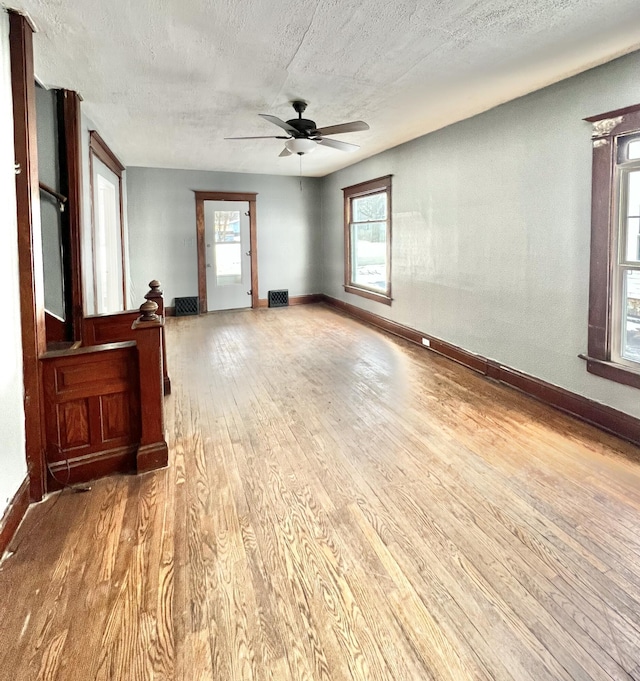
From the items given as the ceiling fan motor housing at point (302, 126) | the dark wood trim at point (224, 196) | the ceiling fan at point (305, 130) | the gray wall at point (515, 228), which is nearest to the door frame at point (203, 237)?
the dark wood trim at point (224, 196)

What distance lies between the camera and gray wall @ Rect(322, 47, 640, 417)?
10.8 ft

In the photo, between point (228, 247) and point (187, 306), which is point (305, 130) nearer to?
point (228, 247)

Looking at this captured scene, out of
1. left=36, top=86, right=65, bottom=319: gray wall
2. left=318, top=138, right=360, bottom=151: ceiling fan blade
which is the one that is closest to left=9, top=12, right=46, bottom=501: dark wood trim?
left=36, top=86, right=65, bottom=319: gray wall

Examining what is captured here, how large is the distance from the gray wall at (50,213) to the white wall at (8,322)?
3.79 feet

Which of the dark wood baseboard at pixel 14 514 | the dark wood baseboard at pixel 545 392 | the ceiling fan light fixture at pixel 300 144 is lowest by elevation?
the dark wood baseboard at pixel 14 514

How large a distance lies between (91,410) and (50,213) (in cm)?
172

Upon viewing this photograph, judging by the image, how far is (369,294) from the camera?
7027mm

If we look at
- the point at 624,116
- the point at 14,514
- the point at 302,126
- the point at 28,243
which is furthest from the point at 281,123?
the point at 14,514

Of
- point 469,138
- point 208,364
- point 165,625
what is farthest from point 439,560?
point 469,138

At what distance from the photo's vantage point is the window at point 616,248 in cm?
299

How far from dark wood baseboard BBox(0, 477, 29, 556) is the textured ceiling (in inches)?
96.3

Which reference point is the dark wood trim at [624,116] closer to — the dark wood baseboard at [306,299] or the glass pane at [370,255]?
the glass pane at [370,255]

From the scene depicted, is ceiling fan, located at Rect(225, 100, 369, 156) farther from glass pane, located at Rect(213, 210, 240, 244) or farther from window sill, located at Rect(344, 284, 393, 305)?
glass pane, located at Rect(213, 210, 240, 244)

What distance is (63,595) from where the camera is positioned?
1709mm
